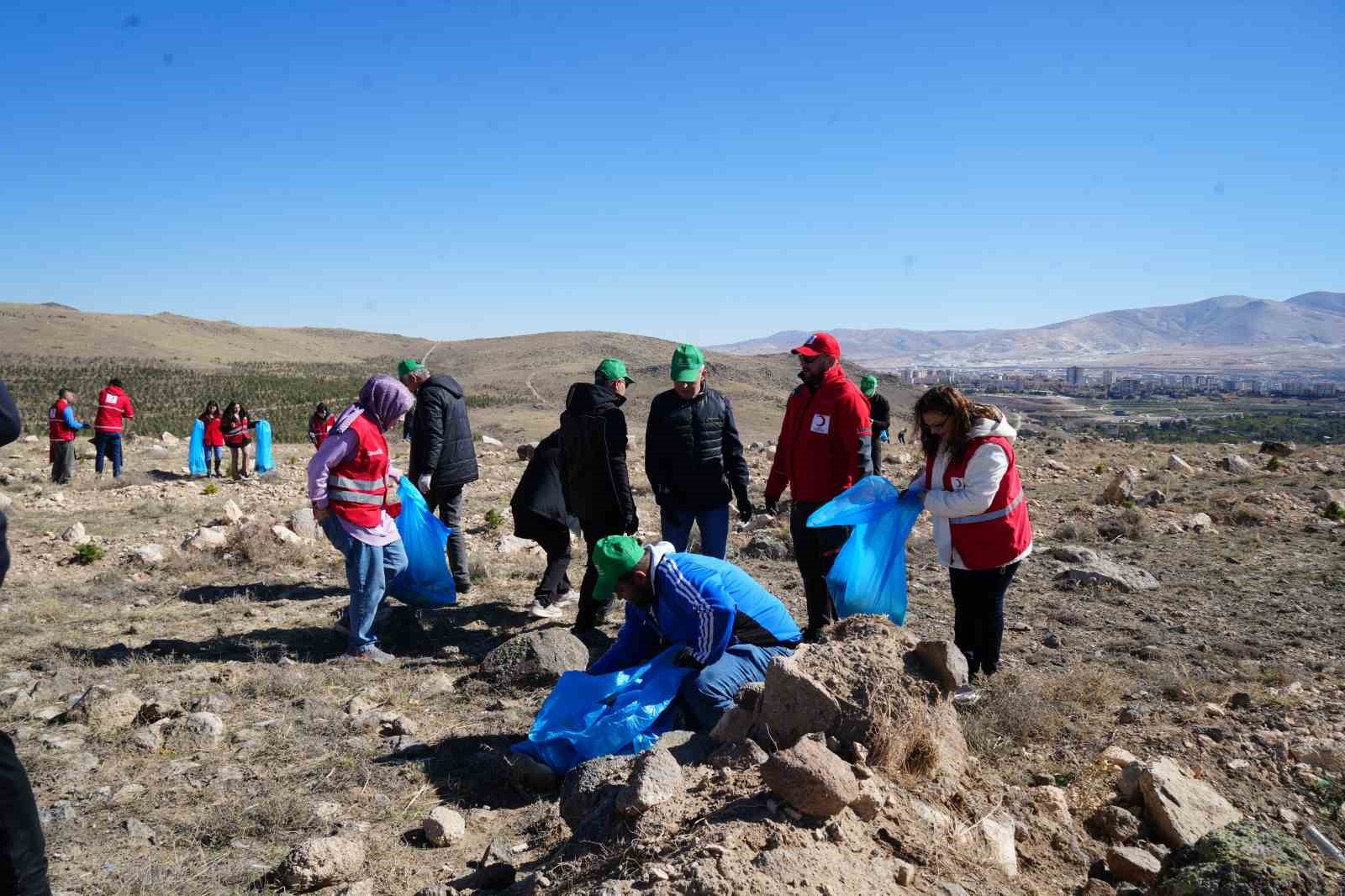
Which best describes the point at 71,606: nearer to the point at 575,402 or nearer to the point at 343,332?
the point at 575,402

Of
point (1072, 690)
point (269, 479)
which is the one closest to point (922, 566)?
point (1072, 690)

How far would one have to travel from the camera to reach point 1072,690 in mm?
4375

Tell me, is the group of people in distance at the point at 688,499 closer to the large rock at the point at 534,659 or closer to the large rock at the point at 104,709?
the large rock at the point at 534,659

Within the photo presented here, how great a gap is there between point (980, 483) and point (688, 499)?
180 cm

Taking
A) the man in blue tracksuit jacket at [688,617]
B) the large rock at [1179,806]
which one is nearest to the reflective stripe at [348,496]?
the man in blue tracksuit jacket at [688,617]

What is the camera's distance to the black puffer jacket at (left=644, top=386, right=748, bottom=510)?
5.17 m

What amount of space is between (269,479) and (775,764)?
42.2 feet

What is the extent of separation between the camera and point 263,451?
1462 centimetres

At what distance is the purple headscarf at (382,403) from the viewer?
503cm

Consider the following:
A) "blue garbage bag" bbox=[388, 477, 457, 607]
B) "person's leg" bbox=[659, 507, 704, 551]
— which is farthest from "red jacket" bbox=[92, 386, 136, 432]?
"person's leg" bbox=[659, 507, 704, 551]

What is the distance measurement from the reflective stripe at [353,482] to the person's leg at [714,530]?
1898 millimetres

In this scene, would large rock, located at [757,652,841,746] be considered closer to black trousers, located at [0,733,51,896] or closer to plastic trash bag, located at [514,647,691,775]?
plastic trash bag, located at [514,647,691,775]

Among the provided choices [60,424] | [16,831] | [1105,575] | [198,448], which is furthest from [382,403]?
[198,448]

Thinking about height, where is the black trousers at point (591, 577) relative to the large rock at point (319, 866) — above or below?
above
